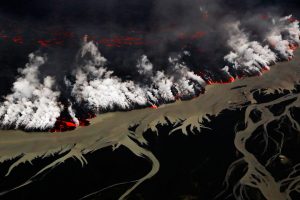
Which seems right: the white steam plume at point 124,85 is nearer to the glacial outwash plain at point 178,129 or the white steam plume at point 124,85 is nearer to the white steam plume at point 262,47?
the glacial outwash plain at point 178,129

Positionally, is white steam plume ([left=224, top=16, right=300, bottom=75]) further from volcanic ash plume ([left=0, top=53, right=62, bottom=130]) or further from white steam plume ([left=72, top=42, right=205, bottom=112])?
volcanic ash plume ([left=0, top=53, right=62, bottom=130])

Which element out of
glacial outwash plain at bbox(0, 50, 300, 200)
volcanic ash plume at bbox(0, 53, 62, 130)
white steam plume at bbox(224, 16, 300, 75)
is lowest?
glacial outwash plain at bbox(0, 50, 300, 200)

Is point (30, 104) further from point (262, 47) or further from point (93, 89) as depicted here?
point (262, 47)

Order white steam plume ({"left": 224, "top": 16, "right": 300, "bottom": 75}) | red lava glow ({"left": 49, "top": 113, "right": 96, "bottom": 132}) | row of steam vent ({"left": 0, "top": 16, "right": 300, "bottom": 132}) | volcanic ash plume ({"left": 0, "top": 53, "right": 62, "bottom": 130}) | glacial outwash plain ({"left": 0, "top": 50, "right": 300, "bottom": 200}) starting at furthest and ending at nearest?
white steam plume ({"left": 224, "top": 16, "right": 300, "bottom": 75})
row of steam vent ({"left": 0, "top": 16, "right": 300, "bottom": 132})
red lava glow ({"left": 49, "top": 113, "right": 96, "bottom": 132})
volcanic ash plume ({"left": 0, "top": 53, "right": 62, "bottom": 130})
glacial outwash plain ({"left": 0, "top": 50, "right": 300, "bottom": 200})

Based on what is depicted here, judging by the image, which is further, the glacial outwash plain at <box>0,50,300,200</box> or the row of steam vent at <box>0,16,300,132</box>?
the row of steam vent at <box>0,16,300,132</box>

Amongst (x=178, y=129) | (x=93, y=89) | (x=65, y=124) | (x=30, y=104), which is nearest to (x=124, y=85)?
(x=93, y=89)

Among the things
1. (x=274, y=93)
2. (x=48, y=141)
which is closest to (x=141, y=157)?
(x=48, y=141)

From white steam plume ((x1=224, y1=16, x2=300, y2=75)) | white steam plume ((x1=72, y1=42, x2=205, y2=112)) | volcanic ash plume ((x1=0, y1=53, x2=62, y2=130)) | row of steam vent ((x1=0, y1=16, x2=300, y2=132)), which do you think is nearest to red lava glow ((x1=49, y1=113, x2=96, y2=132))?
row of steam vent ((x1=0, y1=16, x2=300, y2=132))
